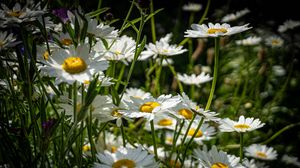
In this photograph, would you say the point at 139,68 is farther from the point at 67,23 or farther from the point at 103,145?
the point at 67,23

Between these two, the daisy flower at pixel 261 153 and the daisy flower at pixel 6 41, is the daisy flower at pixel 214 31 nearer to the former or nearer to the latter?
the daisy flower at pixel 6 41

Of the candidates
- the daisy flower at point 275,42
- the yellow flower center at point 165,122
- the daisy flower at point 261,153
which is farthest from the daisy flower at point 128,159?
the daisy flower at point 275,42

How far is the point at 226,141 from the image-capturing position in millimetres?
1714

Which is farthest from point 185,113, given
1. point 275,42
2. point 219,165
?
point 275,42

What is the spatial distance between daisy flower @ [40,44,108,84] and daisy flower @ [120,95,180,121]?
0.13 metres

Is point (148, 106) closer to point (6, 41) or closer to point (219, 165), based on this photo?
point (219, 165)

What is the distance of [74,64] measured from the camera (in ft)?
2.42

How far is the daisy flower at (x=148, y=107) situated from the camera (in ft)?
2.74

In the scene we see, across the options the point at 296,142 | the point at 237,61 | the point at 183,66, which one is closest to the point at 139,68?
the point at 183,66

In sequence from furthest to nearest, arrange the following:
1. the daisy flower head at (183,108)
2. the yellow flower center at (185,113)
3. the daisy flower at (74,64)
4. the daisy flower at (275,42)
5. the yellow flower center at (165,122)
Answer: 1. the daisy flower at (275,42)
2. the yellow flower center at (165,122)
3. the yellow flower center at (185,113)
4. the daisy flower head at (183,108)
5. the daisy flower at (74,64)

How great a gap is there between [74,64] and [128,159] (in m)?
0.21

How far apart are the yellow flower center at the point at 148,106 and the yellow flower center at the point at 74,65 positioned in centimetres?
18

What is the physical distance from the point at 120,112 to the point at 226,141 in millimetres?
956

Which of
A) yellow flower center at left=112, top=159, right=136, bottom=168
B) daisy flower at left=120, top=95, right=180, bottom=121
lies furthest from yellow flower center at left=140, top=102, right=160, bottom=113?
yellow flower center at left=112, top=159, right=136, bottom=168
